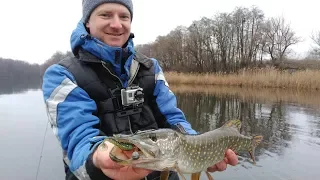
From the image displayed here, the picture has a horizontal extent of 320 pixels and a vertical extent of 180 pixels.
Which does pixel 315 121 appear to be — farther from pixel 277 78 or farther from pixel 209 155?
pixel 277 78

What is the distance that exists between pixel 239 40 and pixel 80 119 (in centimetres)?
4275

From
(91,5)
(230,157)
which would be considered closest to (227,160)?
(230,157)

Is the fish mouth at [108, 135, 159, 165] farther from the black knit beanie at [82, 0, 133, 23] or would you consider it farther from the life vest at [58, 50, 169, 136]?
the black knit beanie at [82, 0, 133, 23]

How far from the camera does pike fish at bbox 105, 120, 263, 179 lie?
1444 mm

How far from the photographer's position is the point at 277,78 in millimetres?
22453

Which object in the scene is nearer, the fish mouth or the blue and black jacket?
the fish mouth

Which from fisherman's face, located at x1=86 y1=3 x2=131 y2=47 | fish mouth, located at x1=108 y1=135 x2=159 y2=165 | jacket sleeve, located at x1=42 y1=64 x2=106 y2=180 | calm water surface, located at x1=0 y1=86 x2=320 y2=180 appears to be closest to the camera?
fish mouth, located at x1=108 y1=135 x2=159 y2=165

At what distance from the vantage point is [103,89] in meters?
2.25

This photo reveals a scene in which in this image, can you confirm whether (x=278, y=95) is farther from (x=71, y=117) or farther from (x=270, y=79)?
(x=71, y=117)

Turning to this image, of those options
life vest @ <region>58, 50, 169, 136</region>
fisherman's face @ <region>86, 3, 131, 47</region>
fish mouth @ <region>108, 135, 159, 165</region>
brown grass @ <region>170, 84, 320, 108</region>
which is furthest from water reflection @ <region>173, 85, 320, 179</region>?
fish mouth @ <region>108, 135, 159, 165</region>

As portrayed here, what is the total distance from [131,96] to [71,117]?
0.51 meters

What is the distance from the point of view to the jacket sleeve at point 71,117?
1770 millimetres

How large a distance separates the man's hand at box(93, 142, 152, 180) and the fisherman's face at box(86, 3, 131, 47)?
43.7 inches

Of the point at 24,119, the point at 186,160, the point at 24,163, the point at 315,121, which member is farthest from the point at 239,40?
the point at 186,160
